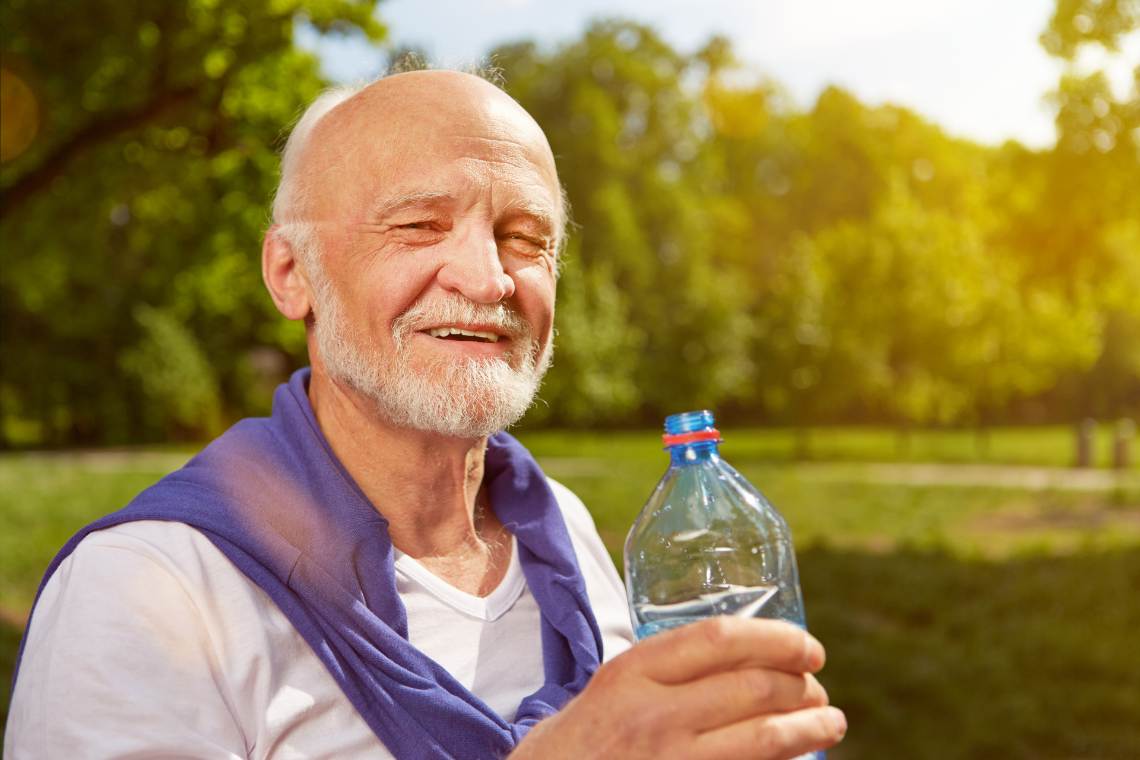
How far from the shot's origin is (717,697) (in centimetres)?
123

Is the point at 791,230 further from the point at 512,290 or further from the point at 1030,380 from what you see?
the point at 512,290

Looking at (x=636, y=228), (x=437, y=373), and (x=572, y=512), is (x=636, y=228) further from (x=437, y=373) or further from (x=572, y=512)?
(x=437, y=373)

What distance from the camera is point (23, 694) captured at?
1.55 meters

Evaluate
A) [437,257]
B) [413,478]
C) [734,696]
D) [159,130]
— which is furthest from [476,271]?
[159,130]

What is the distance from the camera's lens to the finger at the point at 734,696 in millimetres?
1230

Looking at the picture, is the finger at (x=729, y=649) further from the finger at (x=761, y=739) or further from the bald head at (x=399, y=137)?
the bald head at (x=399, y=137)

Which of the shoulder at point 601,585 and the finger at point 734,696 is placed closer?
the finger at point 734,696

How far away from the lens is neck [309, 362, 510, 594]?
1.96 meters

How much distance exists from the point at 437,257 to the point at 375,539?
0.47 metres

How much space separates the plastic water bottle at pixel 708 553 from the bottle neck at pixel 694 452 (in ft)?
0.24

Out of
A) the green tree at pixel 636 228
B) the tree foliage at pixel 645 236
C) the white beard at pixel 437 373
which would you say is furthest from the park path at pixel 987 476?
the white beard at pixel 437 373

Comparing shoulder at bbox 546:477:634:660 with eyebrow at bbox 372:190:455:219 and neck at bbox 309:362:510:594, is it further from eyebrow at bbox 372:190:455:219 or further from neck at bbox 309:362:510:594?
eyebrow at bbox 372:190:455:219

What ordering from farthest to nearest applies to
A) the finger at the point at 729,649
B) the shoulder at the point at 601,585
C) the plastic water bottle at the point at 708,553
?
the shoulder at the point at 601,585 < the plastic water bottle at the point at 708,553 < the finger at the point at 729,649

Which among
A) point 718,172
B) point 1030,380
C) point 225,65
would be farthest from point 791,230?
Answer: point 225,65
